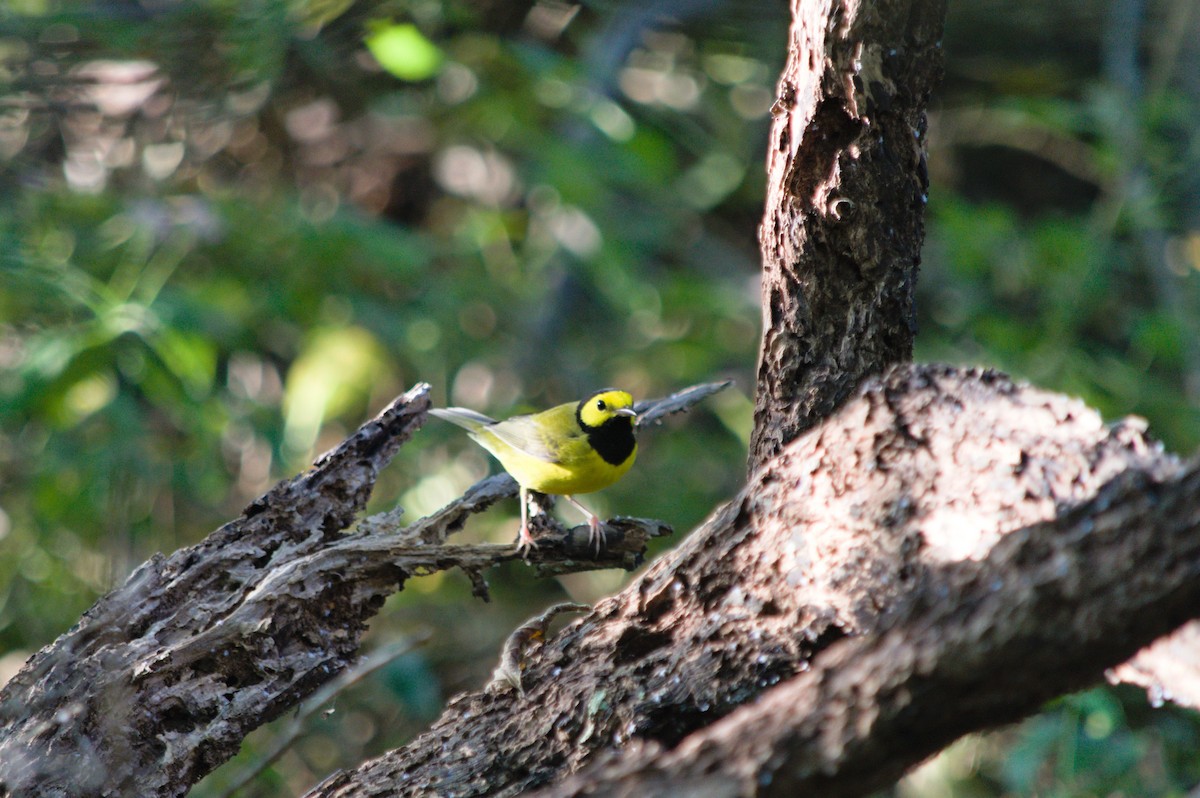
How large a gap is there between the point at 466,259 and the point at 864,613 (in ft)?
17.2

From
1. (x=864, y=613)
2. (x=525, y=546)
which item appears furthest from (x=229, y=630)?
(x=864, y=613)

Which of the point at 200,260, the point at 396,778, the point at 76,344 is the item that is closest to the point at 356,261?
the point at 200,260

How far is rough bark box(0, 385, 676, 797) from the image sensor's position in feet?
6.75

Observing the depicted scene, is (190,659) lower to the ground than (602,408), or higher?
higher

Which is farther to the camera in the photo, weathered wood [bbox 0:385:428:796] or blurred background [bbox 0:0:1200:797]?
blurred background [bbox 0:0:1200:797]

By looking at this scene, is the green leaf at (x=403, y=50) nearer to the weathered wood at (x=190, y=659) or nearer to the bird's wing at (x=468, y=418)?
the bird's wing at (x=468, y=418)

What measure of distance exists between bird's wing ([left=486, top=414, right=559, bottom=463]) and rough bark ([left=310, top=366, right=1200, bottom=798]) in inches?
62.4

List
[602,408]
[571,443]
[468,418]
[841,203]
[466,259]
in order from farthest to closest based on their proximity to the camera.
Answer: [466,259]
[468,418]
[602,408]
[571,443]
[841,203]

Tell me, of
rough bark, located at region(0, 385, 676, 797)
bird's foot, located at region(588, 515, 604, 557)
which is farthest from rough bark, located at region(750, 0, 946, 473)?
rough bark, located at region(0, 385, 676, 797)

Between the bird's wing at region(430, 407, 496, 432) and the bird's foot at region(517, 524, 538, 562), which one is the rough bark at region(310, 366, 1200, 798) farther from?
the bird's wing at region(430, 407, 496, 432)

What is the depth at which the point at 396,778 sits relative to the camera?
2.01 m

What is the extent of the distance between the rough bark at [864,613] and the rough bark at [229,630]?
0.25m

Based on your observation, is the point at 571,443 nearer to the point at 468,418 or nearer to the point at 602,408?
the point at 602,408

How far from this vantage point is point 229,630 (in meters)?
2.12
